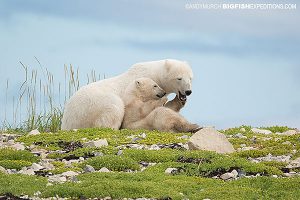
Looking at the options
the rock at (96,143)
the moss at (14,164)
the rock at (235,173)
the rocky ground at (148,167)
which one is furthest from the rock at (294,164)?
the moss at (14,164)

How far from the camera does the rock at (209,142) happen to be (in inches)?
575

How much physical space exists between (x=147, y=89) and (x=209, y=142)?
5.07 meters

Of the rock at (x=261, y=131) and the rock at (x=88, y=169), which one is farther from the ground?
the rock at (x=88, y=169)

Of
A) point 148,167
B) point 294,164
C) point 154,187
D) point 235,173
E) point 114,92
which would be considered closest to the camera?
point 154,187

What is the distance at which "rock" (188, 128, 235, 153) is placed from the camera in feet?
48.0

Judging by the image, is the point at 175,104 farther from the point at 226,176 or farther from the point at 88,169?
the point at 226,176

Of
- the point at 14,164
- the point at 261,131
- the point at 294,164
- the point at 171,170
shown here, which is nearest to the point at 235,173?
the point at 171,170

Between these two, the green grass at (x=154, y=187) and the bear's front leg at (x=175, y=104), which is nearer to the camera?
the green grass at (x=154, y=187)

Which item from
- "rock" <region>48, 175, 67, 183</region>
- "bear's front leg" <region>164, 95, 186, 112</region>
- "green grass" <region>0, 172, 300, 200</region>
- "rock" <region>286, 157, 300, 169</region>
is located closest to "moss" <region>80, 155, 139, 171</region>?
"green grass" <region>0, 172, 300, 200</region>

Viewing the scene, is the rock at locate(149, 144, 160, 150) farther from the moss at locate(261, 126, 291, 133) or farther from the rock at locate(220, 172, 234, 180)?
the moss at locate(261, 126, 291, 133)

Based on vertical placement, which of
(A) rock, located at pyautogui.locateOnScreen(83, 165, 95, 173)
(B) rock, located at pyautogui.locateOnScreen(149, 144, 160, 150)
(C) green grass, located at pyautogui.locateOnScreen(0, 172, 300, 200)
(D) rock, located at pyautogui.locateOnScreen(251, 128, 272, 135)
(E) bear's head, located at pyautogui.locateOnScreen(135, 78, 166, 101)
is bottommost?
(D) rock, located at pyautogui.locateOnScreen(251, 128, 272, 135)

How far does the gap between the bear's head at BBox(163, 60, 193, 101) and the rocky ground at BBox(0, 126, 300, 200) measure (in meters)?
2.32

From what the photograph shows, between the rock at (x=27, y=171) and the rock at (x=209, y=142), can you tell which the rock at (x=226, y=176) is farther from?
the rock at (x=27, y=171)

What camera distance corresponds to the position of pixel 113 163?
40.8ft
